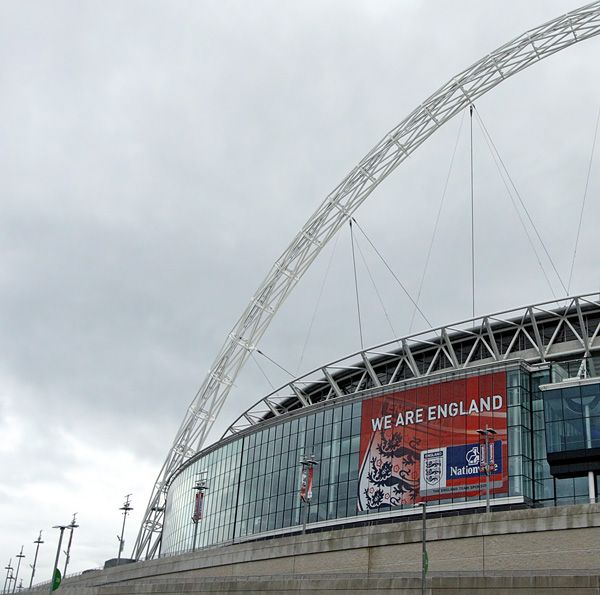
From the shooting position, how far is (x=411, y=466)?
64938mm

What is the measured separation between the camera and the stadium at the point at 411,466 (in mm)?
41781

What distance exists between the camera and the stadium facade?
5888 cm

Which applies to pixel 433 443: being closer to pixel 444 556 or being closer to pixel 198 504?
pixel 444 556

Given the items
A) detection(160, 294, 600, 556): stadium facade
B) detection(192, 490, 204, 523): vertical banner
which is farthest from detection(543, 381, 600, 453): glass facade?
detection(192, 490, 204, 523): vertical banner

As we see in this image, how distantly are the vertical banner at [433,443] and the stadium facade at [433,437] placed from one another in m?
0.09

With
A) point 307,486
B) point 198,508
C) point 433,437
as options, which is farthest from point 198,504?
point 433,437

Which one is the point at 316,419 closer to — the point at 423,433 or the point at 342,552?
the point at 423,433

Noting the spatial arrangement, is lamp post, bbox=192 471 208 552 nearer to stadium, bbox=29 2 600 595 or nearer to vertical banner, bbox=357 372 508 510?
stadium, bbox=29 2 600 595

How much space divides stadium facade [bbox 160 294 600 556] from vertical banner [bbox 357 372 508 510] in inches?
3.4

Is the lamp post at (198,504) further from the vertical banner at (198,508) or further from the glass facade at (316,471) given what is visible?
the glass facade at (316,471)

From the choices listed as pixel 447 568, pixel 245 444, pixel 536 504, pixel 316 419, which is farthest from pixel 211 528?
pixel 447 568

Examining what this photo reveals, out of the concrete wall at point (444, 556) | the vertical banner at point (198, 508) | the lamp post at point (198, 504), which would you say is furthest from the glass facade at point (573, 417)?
the vertical banner at point (198, 508)

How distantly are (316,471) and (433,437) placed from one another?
1212 centimetres

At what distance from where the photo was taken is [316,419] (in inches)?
2933
